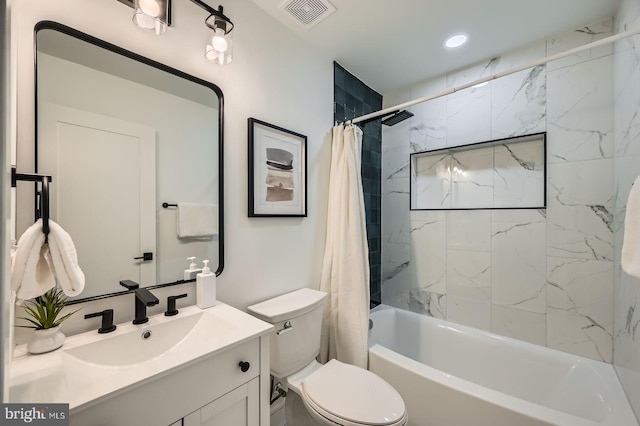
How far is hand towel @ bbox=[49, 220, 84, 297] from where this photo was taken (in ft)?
2.10

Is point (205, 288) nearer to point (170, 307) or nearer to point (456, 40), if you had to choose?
point (170, 307)

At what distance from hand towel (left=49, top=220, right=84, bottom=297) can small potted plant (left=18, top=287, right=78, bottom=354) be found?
25 cm

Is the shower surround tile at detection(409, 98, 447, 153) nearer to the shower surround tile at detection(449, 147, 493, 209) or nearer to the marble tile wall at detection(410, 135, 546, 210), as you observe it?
the marble tile wall at detection(410, 135, 546, 210)

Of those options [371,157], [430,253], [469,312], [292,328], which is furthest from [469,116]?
[292,328]

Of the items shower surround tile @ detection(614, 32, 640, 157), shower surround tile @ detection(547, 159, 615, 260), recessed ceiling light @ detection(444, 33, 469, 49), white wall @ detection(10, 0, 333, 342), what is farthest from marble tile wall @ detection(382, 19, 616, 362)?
white wall @ detection(10, 0, 333, 342)

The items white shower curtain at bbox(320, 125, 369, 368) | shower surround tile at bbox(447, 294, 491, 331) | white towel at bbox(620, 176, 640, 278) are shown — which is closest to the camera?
white towel at bbox(620, 176, 640, 278)

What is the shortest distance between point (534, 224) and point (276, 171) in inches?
71.9

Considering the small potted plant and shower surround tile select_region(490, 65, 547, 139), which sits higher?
shower surround tile select_region(490, 65, 547, 139)

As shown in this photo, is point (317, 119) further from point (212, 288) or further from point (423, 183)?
point (212, 288)

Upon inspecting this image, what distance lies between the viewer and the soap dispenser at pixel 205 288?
1.20m

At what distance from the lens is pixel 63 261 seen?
2.15ft

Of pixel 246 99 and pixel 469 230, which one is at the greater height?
pixel 246 99

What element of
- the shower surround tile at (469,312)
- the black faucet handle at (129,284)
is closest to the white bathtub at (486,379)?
the shower surround tile at (469,312)

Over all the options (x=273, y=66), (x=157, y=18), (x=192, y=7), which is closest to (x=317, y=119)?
(x=273, y=66)
